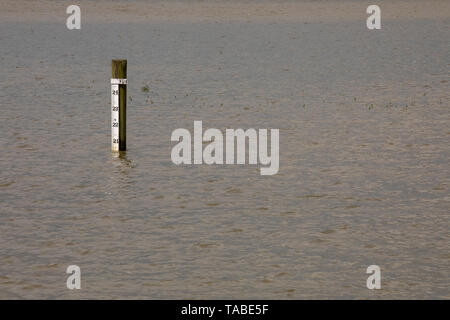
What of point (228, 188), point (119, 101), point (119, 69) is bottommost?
point (228, 188)

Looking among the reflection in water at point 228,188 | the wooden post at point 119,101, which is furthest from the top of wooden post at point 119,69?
the reflection in water at point 228,188

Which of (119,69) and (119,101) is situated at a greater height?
(119,69)

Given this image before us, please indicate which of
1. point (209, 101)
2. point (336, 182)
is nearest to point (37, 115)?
point (209, 101)

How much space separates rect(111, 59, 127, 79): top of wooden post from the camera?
1895cm

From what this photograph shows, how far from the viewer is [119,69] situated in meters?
19.0

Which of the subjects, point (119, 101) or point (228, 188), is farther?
point (119, 101)

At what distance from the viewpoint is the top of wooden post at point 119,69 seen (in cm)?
1895

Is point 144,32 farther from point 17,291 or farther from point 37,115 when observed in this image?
point 17,291

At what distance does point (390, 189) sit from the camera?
53.2 ft

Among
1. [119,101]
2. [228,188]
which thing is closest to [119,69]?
[119,101]

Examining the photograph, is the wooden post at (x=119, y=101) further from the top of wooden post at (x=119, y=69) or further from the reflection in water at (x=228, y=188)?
the reflection in water at (x=228, y=188)

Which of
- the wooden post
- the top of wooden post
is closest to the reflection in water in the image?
the wooden post

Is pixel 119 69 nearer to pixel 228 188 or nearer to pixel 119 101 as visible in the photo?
pixel 119 101

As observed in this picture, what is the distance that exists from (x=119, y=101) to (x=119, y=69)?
62 centimetres
